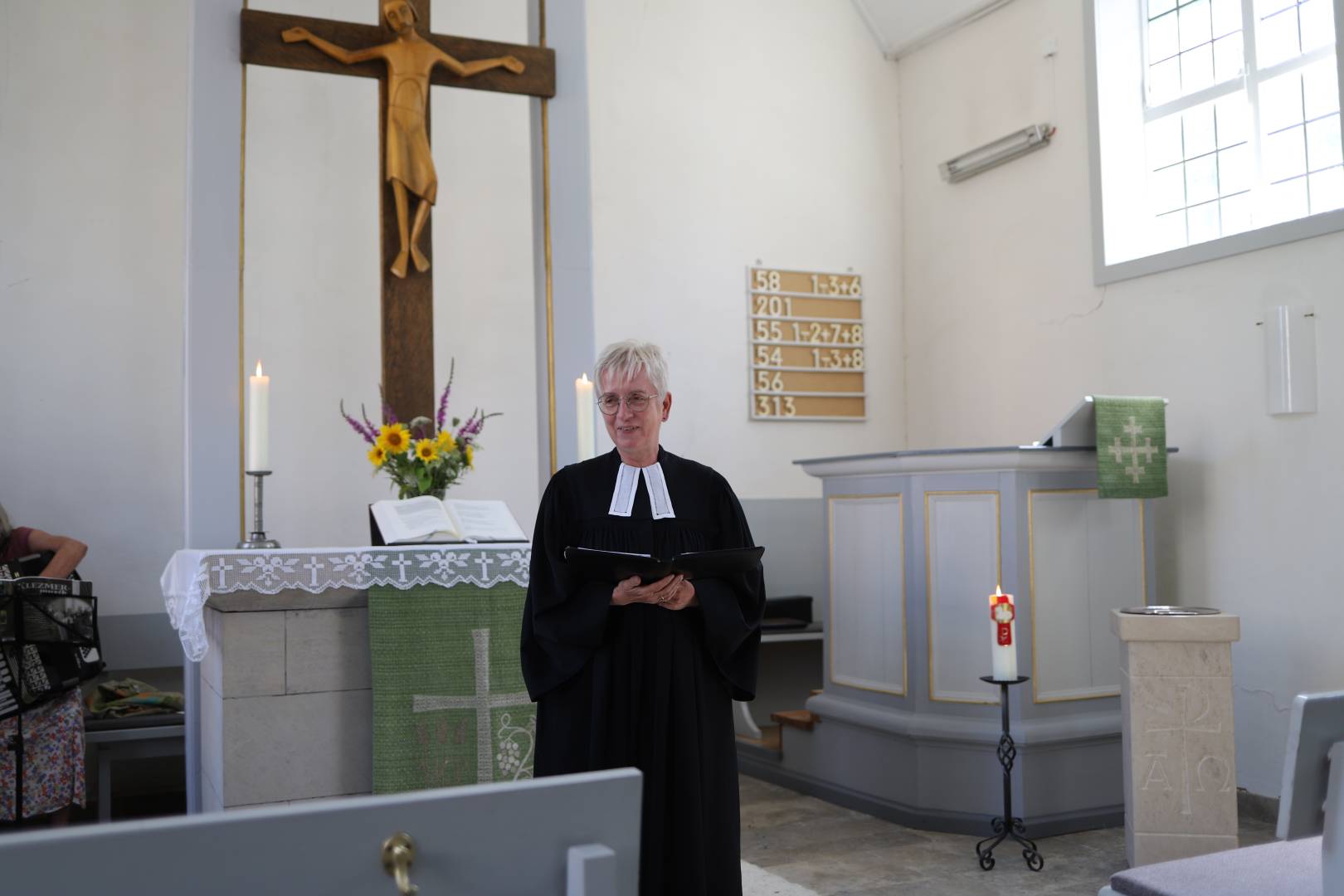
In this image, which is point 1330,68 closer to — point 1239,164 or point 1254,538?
point 1239,164

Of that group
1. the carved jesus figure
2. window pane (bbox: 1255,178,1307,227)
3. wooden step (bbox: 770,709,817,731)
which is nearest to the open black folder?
the carved jesus figure

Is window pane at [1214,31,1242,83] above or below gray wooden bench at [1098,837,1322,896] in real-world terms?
above

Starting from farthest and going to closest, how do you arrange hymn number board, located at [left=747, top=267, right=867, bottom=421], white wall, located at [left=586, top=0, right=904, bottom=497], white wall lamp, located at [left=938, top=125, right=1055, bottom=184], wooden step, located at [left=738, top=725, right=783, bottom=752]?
1. hymn number board, located at [left=747, top=267, right=867, bottom=421]
2. white wall, located at [left=586, top=0, right=904, bottom=497]
3. white wall lamp, located at [left=938, top=125, right=1055, bottom=184]
4. wooden step, located at [left=738, top=725, right=783, bottom=752]

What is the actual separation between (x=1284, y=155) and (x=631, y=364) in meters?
4.10

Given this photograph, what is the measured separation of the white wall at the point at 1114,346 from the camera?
190 inches

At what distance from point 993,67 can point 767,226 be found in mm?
1572

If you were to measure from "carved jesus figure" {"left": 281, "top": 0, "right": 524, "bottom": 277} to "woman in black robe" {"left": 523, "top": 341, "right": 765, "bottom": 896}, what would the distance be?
7.07ft

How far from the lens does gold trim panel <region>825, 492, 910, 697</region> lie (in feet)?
16.2

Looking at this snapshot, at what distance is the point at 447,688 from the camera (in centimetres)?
380

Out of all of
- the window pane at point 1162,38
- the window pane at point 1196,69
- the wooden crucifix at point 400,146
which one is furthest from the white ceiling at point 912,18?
the wooden crucifix at point 400,146

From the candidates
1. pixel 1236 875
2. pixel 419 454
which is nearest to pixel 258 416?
pixel 419 454

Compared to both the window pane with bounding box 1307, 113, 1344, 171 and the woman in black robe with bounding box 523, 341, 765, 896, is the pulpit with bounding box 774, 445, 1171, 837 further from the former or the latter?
the woman in black robe with bounding box 523, 341, 765, 896

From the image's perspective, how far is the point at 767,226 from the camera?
713 cm

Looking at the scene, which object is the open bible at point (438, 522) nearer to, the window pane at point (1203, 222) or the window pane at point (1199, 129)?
the window pane at point (1203, 222)
